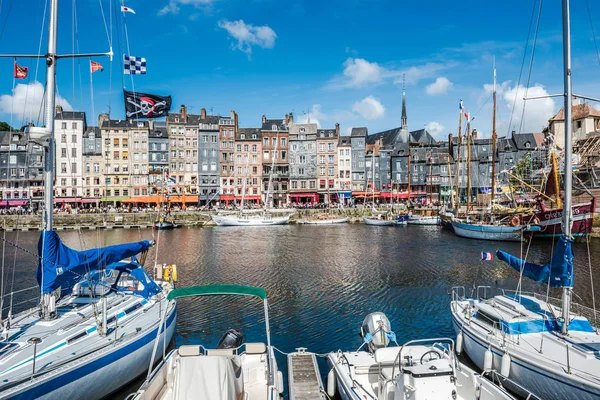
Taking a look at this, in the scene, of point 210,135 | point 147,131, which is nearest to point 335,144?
point 210,135

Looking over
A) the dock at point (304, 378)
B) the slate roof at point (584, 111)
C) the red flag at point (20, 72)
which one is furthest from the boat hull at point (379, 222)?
the red flag at point (20, 72)

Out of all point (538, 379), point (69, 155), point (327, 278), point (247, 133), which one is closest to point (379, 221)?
point (247, 133)

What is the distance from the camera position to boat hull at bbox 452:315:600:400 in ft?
35.1

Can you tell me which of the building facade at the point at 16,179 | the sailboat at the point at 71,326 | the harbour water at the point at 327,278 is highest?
the building facade at the point at 16,179

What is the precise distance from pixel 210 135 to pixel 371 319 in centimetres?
8142

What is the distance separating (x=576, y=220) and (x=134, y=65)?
47.4m

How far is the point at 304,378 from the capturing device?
1316 cm

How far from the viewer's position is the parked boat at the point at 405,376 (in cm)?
976

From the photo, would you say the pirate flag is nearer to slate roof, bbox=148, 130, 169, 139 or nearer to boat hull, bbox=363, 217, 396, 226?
boat hull, bbox=363, 217, 396, 226

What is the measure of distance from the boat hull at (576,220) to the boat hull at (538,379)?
36.7 metres

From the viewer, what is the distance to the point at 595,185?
56.4 meters

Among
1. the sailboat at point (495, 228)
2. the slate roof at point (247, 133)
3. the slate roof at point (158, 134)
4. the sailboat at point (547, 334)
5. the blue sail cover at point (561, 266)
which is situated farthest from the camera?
the slate roof at point (247, 133)

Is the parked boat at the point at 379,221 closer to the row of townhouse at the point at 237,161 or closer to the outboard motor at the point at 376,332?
the row of townhouse at the point at 237,161

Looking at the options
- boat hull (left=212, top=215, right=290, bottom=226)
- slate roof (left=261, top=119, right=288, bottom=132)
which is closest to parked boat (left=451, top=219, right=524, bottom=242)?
boat hull (left=212, top=215, right=290, bottom=226)
